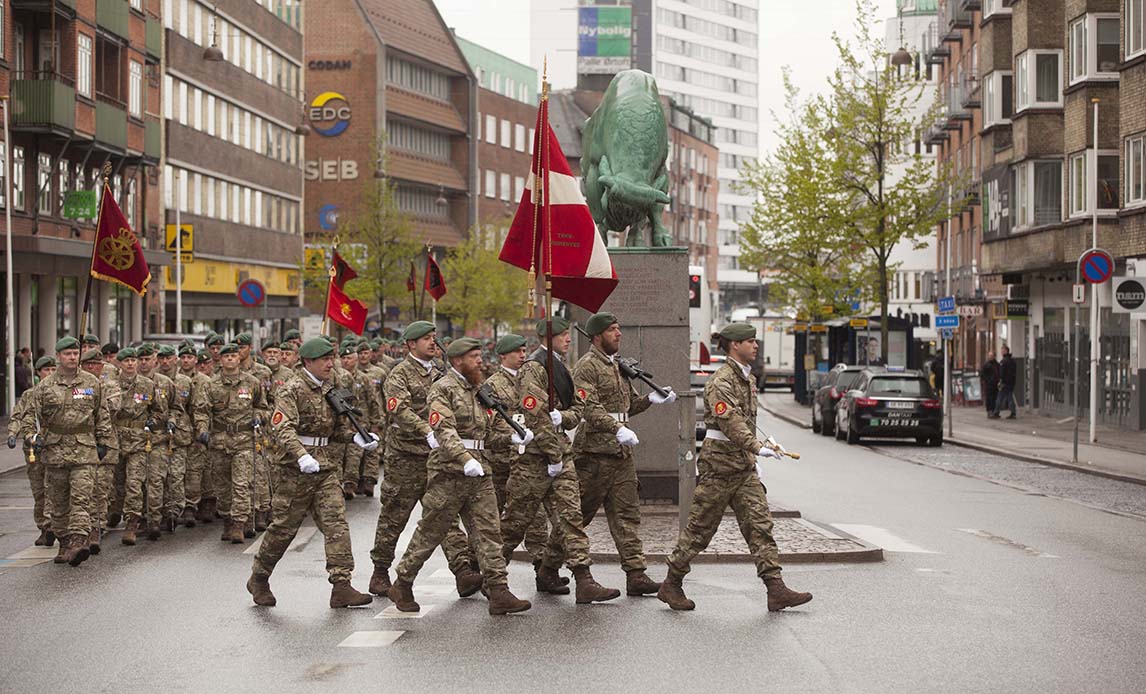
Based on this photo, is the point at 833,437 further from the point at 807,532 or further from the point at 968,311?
the point at 807,532

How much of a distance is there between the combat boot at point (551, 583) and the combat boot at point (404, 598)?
4.09 feet

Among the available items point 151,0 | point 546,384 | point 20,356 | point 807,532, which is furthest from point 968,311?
point 546,384

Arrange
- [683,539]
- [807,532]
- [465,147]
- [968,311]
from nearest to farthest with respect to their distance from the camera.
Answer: [683,539] < [807,532] < [968,311] < [465,147]

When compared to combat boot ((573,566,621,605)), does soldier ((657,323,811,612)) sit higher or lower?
higher

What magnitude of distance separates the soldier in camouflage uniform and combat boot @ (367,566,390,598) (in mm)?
4416

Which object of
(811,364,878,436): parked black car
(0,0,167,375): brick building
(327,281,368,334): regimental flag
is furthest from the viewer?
(0,0,167,375): brick building

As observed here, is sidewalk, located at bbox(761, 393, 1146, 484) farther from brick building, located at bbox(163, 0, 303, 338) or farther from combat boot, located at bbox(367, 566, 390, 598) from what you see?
brick building, located at bbox(163, 0, 303, 338)

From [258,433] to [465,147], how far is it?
274ft

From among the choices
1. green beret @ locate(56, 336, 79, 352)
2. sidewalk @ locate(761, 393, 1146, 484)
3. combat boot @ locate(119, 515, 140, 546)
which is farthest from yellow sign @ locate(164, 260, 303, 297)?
green beret @ locate(56, 336, 79, 352)

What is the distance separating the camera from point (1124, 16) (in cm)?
3678

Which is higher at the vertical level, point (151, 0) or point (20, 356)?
point (151, 0)

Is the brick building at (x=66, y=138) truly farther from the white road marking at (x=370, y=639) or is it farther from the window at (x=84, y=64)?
the white road marking at (x=370, y=639)

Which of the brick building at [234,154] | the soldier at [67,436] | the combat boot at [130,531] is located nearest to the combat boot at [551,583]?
the soldier at [67,436]

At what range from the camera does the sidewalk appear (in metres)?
27.6
